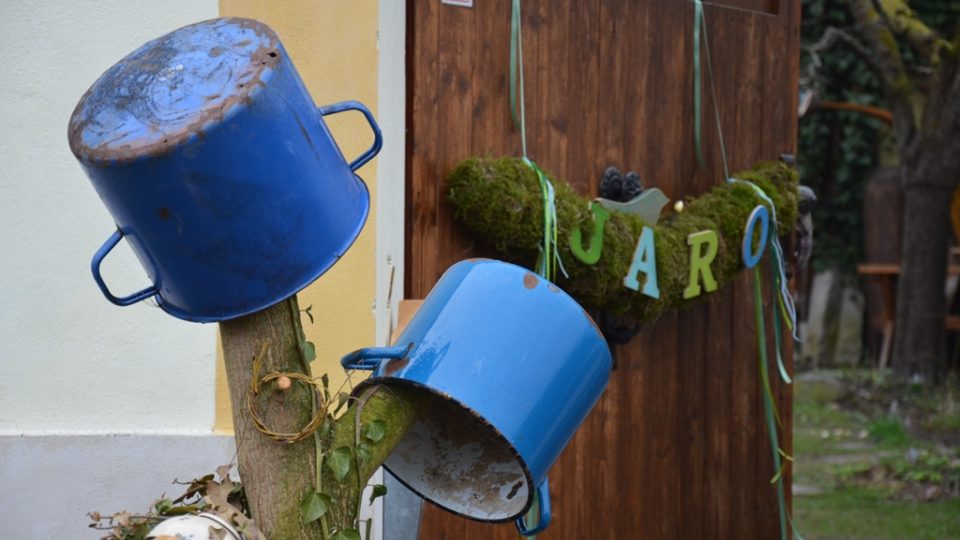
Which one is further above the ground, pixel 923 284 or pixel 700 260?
pixel 700 260

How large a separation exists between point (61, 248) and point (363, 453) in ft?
4.76

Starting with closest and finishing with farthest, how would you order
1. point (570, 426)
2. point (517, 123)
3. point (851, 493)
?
point (570, 426) < point (517, 123) < point (851, 493)

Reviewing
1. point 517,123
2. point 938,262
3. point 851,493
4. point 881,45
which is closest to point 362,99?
point 517,123

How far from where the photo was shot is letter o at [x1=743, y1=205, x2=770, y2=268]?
3.93m

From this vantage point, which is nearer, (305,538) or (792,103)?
(305,538)

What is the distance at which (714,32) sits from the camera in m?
4.23

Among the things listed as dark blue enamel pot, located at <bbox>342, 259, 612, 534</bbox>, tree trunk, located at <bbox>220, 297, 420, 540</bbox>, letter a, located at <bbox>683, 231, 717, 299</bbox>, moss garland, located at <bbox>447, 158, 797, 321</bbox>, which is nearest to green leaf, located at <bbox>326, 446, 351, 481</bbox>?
tree trunk, located at <bbox>220, 297, 420, 540</bbox>

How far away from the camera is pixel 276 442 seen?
1.82 meters

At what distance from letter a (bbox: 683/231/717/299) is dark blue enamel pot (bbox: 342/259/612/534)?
6.10ft

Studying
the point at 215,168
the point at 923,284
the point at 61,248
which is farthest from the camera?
the point at 923,284

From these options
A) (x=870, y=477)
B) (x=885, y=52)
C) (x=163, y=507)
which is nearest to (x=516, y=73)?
(x=163, y=507)

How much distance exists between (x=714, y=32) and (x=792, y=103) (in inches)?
22.0

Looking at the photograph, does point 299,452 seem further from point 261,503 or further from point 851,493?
point 851,493

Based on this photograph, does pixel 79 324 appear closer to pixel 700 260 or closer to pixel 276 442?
pixel 276 442
